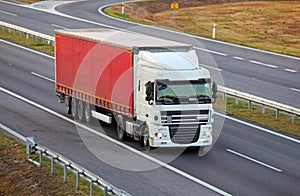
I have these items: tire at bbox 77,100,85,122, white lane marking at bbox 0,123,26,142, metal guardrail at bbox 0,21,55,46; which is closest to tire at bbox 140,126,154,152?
white lane marking at bbox 0,123,26,142

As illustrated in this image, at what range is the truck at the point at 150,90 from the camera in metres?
23.2

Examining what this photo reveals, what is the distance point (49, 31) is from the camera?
168ft

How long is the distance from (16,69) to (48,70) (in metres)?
1.61

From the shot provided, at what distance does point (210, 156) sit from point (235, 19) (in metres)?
41.0

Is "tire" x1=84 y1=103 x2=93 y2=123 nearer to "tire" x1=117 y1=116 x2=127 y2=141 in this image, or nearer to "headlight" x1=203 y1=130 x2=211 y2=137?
"tire" x1=117 y1=116 x2=127 y2=141

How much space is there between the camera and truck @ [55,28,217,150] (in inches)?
914

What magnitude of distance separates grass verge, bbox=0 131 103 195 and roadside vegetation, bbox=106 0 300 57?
85.4 feet

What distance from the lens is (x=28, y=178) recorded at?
71.5ft

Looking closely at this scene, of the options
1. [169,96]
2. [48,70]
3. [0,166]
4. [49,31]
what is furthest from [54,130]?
[49,31]

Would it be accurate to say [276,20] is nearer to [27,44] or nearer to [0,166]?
[27,44]

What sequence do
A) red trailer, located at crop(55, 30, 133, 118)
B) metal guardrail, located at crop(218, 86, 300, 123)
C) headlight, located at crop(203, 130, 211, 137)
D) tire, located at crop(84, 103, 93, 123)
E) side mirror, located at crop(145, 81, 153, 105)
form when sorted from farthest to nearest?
metal guardrail, located at crop(218, 86, 300, 123), tire, located at crop(84, 103, 93, 123), red trailer, located at crop(55, 30, 133, 118), headlight, located at crop(203, 130, 211, 137), side mirror, located at crop(145, 81, 153, 105)

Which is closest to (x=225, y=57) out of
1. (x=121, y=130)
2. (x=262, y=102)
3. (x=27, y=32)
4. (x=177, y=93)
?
(x=27, y=32)

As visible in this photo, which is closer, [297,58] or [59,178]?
[59,178]

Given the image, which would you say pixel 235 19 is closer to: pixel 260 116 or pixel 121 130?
pixel 260 116
